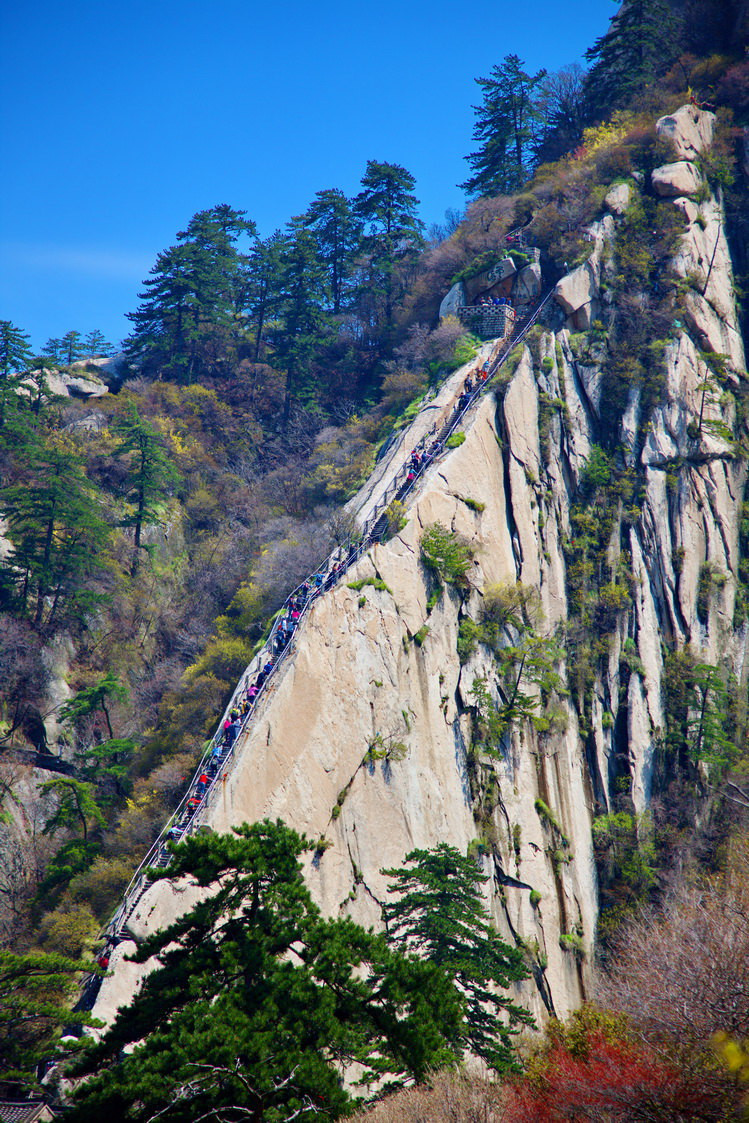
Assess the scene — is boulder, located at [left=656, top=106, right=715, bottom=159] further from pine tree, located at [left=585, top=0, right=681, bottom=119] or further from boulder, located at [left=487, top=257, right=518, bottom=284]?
boulder, located at [left=487, top=257, right=518, bottom=284]

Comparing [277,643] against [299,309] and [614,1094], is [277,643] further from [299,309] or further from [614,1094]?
[299,309]

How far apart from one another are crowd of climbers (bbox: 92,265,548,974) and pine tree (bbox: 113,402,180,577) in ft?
46.1

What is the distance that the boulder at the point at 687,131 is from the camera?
44.2 m

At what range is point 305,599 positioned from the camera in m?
27.3

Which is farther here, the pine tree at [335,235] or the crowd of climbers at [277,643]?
the pine tree at [335,235]

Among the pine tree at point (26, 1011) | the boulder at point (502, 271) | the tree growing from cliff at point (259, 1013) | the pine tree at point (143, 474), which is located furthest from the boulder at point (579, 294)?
the pine tree at point (26, 1011)

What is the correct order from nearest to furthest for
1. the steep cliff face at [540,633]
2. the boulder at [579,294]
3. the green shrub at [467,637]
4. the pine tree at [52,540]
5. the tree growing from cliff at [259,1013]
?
the tree growing from cliff at [259,1013], the steep cliff face at [540,633], the green shrub at [467,637], the pine tree at [52,540], the boulder at [579,294]

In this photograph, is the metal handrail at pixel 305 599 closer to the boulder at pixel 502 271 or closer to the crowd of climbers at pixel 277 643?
the crowd of climbers at pixel 277 643

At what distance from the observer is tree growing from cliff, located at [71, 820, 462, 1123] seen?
11008 millimetres

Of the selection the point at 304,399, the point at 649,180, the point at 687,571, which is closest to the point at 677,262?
the point at 649,180

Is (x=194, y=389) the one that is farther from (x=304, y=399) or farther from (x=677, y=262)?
(x=677, y=262)

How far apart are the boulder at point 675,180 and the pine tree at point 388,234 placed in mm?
16177

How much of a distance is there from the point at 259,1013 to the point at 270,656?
13558mm

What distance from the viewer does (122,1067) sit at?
11047 mm
